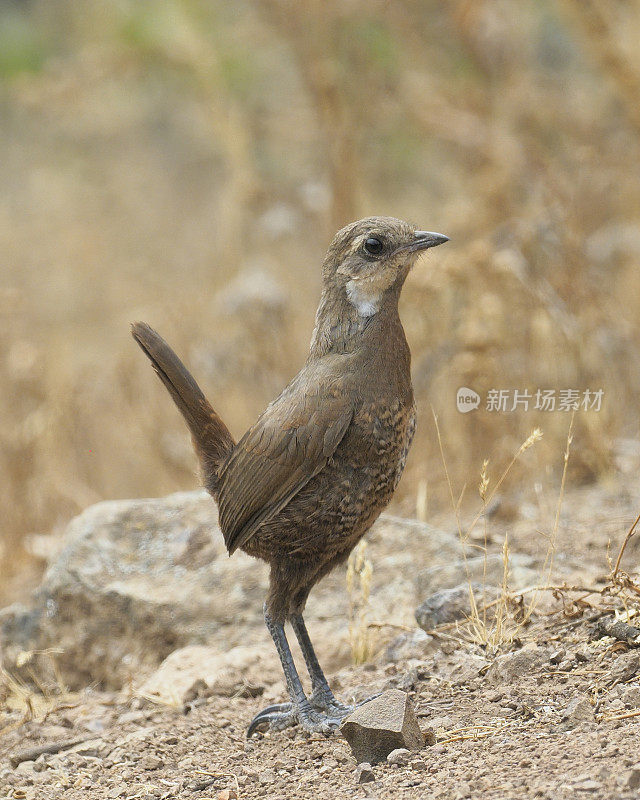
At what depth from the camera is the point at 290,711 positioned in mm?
3316

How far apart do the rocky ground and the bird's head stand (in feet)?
3.74

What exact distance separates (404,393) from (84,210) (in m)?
12.8

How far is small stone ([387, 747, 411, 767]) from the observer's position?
267 cm

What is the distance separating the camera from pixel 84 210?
49.4ft

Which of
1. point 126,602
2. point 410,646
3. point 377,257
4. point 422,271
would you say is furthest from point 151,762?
point 422,271

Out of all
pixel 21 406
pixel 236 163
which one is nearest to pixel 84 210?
pixel 236 163

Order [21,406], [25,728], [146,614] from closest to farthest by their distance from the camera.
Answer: [25,728]
[146,614]
[21,406]

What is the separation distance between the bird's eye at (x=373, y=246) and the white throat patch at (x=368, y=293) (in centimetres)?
8

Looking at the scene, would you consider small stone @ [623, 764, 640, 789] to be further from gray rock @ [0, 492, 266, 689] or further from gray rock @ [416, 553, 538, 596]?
gray rock @ [0, 492, 266, 689]

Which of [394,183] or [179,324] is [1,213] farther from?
[179,324]

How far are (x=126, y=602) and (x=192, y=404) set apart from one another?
1.30 m

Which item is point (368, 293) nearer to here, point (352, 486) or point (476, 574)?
point (352, 486)

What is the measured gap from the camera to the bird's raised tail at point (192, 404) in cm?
342

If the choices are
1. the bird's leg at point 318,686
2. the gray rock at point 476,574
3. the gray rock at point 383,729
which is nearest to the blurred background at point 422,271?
the gray rock at point 476,574
